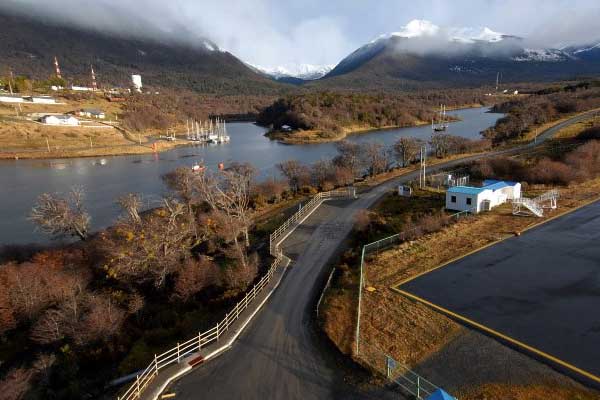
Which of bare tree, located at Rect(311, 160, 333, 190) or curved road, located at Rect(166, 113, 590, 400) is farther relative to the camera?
bare tree, located at Rect(311, 160, 333, 190)

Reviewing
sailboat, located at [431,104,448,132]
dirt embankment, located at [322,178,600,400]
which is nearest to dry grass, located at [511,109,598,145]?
sailboat, located at [431,104,448,132]

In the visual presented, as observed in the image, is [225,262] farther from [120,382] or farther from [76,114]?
[76,114]

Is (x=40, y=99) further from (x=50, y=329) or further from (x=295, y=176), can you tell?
(x=50, y=329)

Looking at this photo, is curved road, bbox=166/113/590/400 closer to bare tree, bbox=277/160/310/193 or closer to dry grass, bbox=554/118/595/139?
bare tree, bbox=277/160/310/193

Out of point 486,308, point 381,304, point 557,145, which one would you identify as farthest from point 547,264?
point 557,145

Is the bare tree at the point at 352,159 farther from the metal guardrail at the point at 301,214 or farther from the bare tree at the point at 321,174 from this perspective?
the metal guardrail at the point at 301,214
